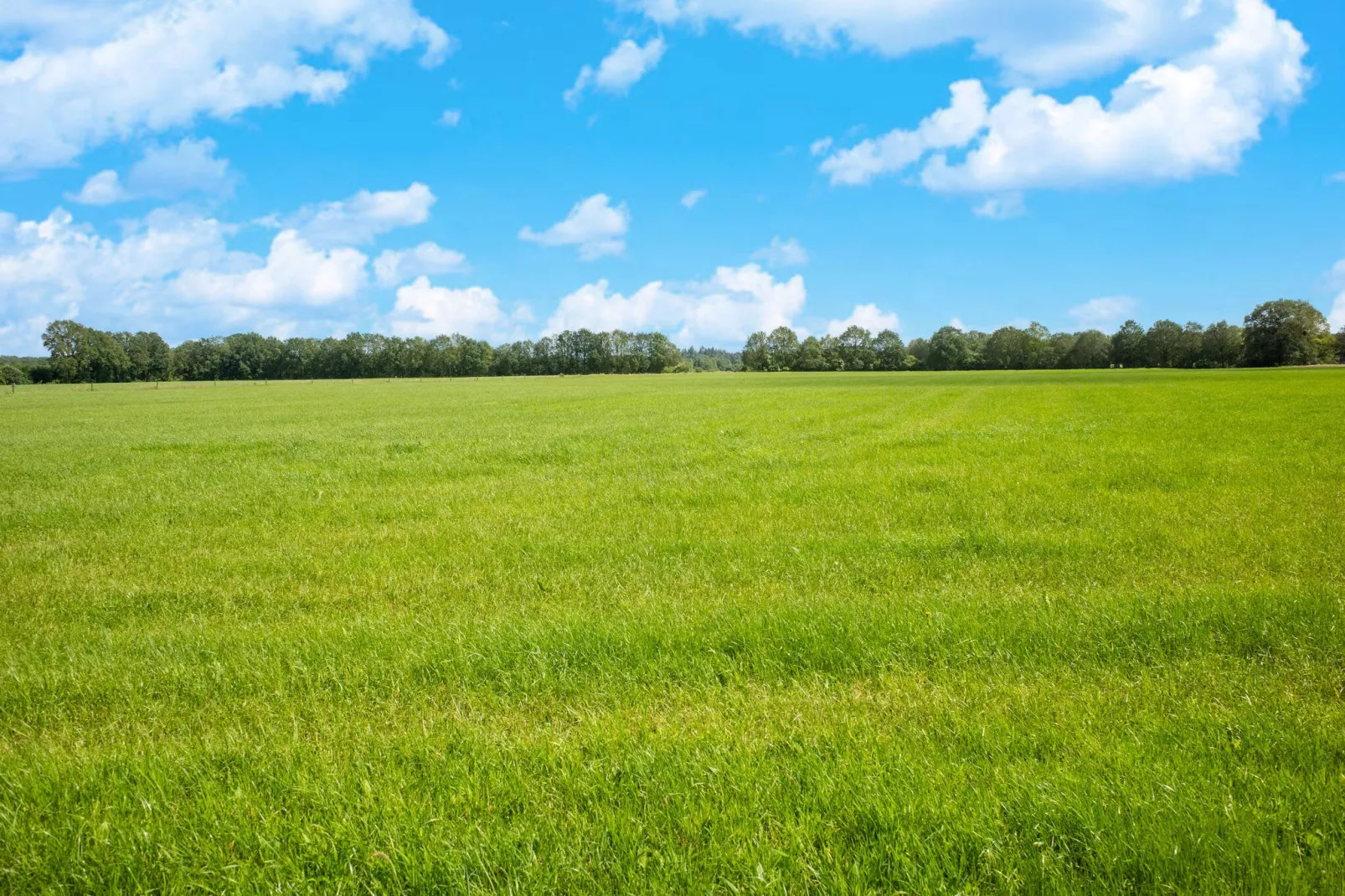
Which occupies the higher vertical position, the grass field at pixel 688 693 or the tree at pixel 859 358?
the tree at pixel 859 358

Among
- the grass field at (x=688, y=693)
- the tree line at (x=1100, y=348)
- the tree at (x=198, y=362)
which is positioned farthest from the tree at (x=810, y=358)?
the grass field at (x=688, y=693)

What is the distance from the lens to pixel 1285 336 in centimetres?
12938

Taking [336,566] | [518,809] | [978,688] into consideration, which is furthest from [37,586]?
[978,688]

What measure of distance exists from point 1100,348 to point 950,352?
33958 millimetres

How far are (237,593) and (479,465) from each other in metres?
8.55

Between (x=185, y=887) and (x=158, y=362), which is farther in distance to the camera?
(x=158, y=362)

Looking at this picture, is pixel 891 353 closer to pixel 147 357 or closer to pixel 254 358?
pixel 254 358

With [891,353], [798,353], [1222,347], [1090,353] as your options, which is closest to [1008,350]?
[1090,353]

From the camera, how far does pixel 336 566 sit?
827 cm

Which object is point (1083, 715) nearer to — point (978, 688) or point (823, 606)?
point (978, 688)

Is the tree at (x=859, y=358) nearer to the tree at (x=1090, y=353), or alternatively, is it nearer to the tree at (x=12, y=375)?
the tree at (x=1090, y=353)

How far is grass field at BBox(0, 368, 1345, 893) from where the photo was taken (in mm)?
3164

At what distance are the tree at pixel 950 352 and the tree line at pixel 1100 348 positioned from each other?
0.72ft

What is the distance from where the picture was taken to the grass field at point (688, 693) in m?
3.16
